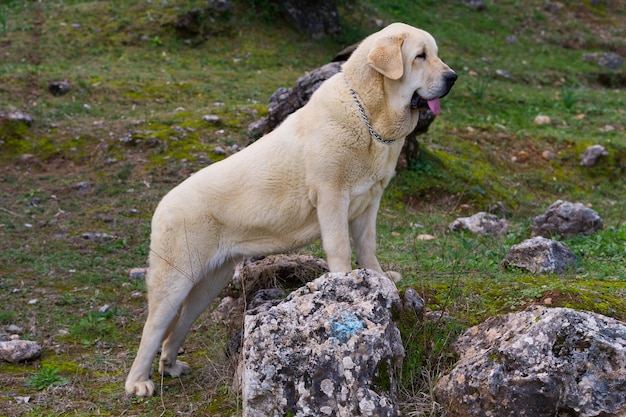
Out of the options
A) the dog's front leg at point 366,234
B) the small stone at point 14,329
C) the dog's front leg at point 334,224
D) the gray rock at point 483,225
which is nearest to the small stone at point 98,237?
the small stone at point 14,329

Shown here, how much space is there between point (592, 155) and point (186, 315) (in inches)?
382

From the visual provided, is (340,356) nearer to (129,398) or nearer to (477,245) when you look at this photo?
(129,398)

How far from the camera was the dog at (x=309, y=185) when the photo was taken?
5367 mm

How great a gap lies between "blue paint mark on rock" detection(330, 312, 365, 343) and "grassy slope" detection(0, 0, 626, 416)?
2.08 ft

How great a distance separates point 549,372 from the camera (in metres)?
4.15

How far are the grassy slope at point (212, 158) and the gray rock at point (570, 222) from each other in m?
0.23

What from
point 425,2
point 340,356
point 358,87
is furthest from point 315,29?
point 340,356

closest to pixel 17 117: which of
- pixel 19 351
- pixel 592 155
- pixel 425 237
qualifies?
pixel 19 351

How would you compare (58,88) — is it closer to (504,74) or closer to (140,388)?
(140,388)

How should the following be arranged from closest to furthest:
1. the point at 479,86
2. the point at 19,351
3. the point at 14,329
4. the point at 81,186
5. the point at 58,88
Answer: the point at 19,351, the point at 14,329, the point at 81,186, the point at 58,88, the point at 479,86

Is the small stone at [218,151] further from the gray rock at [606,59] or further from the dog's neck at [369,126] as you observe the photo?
the gray rock at [606,59]

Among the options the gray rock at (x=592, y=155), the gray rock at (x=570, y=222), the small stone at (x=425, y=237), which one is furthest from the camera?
the gray rock at (x=592, y=155)

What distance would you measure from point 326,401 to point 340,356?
0.27 meters

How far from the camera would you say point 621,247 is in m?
7.38
